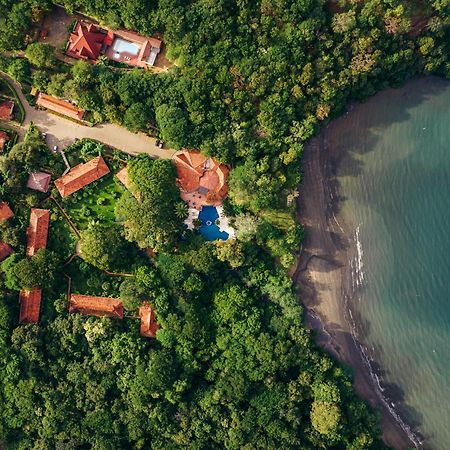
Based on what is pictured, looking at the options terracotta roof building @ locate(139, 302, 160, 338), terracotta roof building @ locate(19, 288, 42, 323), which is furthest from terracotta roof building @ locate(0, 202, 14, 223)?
terracotta roof building @ locate(139, 302, 160, 338)

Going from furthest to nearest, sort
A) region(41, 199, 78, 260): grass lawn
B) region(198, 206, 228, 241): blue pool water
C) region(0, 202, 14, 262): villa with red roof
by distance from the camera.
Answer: region(198, 206, 228, 241): blue pool water < region(41, 199, 78, 260): grass lawn < region(0, 202, 14, 262): villa with red roof

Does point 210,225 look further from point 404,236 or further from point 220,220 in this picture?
point 404,236

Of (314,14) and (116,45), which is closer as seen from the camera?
(314,14)

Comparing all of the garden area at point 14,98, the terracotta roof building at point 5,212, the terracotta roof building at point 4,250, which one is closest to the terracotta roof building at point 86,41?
the garden area at point 14,98

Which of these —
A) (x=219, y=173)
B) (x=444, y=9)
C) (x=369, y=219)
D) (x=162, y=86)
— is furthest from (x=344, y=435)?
(x=444, y=9)

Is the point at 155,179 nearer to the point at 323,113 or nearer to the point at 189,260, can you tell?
the point at 189,260

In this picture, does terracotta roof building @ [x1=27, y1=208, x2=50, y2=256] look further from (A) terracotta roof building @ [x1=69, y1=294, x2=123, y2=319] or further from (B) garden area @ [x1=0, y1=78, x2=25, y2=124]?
(B) garden area @ [x1=0, y1=78, x2=25, y2=124]

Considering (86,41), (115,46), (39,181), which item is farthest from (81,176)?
(115,46)
